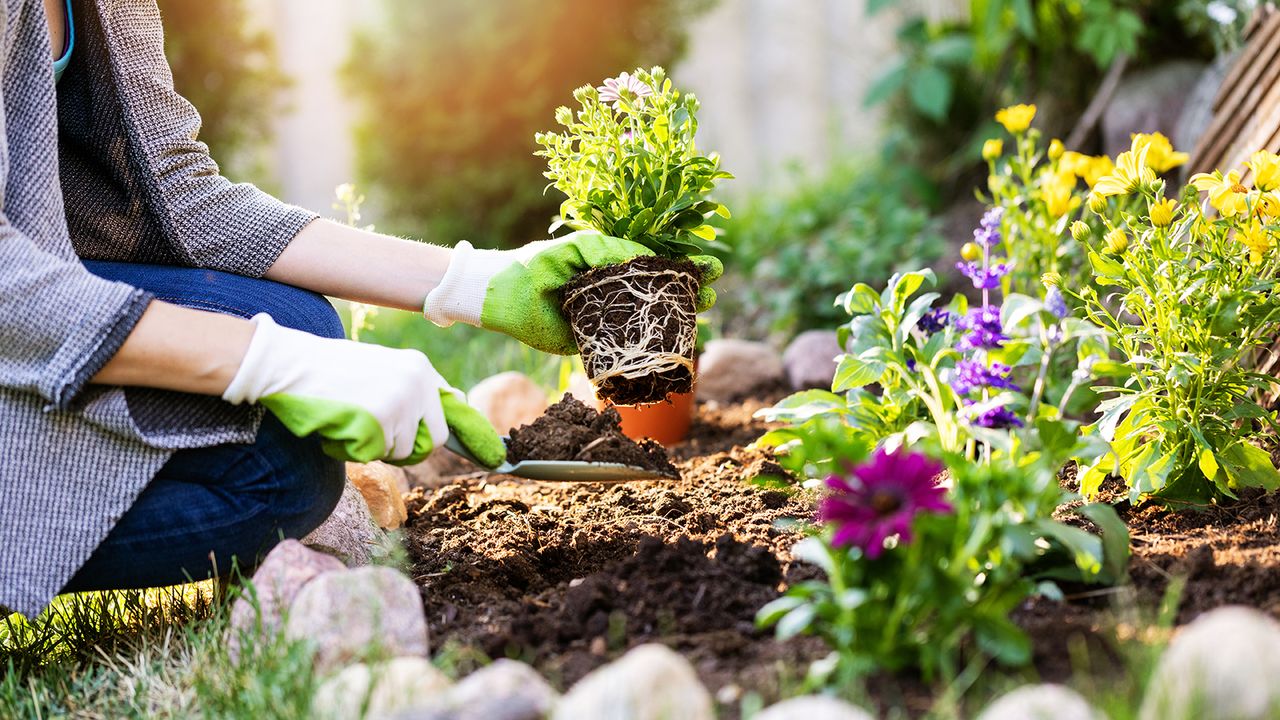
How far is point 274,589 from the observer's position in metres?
1.43

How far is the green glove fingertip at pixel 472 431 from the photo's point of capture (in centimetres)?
164

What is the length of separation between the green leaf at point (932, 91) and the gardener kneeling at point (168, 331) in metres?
2.63

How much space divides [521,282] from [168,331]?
0.58 metres

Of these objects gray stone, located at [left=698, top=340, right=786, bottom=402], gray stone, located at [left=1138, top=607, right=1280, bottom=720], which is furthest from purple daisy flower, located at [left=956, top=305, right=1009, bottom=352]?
gray stone, located at [left=698, top=340, right=786, bottom=402]

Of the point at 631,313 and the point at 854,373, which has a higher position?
the point at 631,313

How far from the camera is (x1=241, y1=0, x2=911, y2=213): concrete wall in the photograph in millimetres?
6555

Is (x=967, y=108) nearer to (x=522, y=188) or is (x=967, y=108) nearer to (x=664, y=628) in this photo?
(x=522, y=188)

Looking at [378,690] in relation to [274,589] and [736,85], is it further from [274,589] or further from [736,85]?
[736,85]

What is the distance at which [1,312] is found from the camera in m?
1.37

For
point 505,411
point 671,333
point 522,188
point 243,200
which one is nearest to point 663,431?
point 505,411

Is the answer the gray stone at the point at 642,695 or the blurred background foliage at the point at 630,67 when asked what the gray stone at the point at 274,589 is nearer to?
the gray stone at the point at 642,695

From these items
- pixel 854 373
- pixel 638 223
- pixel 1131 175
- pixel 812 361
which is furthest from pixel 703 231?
pixel 812 361

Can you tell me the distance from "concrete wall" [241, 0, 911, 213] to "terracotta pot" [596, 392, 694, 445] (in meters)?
3.92

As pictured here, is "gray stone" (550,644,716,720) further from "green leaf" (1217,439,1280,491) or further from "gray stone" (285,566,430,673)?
"green leaf" (1217,439,1280,491)
